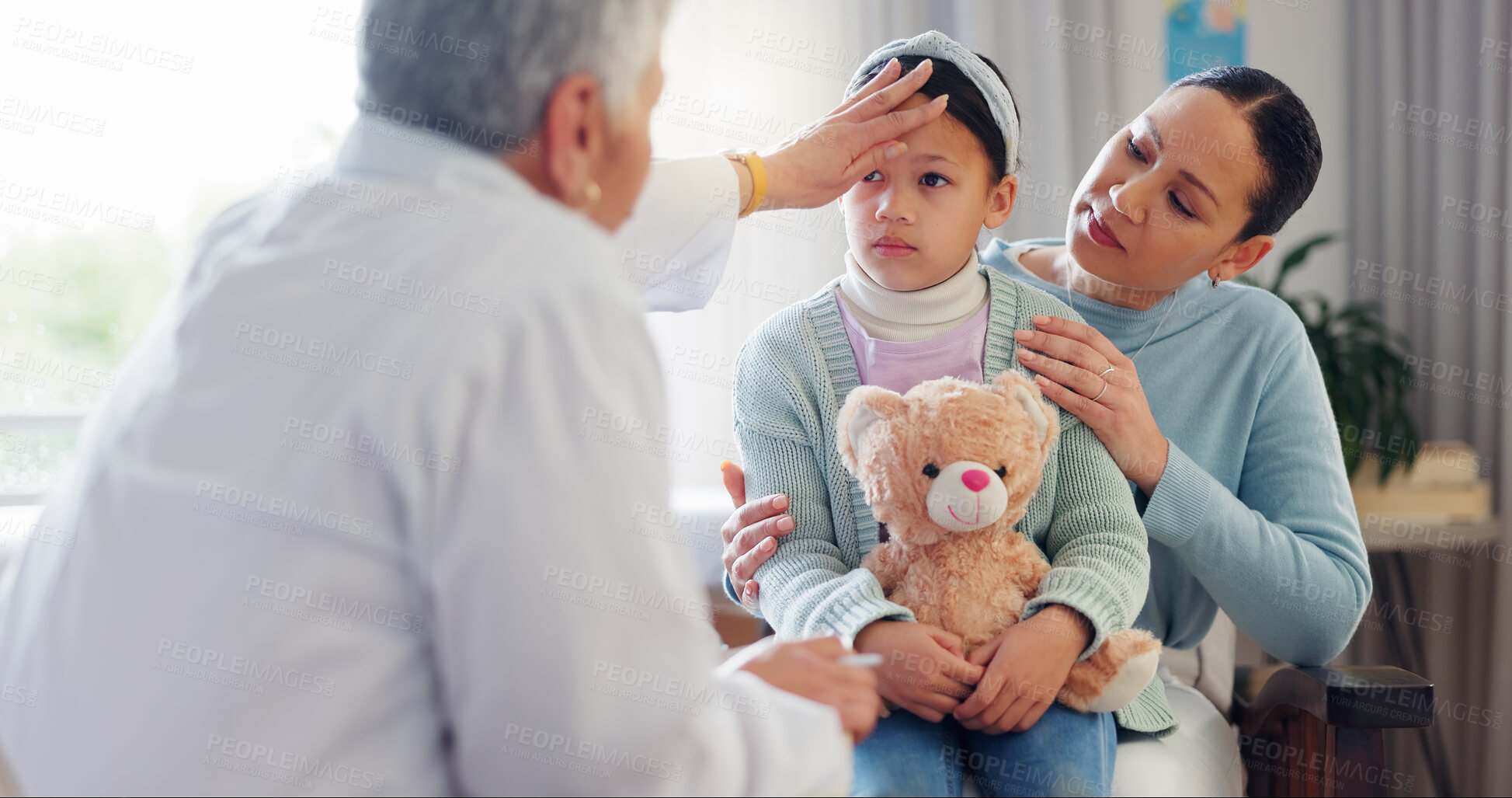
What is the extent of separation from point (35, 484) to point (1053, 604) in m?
2.87

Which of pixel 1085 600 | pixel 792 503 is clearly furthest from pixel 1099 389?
pixel 792 503

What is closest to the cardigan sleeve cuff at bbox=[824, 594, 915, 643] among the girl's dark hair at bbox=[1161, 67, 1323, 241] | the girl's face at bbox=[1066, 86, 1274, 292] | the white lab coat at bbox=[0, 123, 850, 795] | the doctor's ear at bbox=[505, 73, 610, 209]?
the white lab coat at bbox=[0, 123, 850, 795]

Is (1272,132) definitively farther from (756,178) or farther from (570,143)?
(570,143)

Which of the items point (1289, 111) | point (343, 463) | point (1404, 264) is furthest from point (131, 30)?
point (1404, 264)

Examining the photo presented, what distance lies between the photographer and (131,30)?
257cm

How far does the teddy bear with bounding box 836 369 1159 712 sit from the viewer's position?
1.13 metres

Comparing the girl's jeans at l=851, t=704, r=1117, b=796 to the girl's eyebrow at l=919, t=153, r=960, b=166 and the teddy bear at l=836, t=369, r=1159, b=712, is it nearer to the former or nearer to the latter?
the teddy bear at l=836, t=369, r=1159, b=712

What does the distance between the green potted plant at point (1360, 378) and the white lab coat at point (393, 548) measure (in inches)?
88.0

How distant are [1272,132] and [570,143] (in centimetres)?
114

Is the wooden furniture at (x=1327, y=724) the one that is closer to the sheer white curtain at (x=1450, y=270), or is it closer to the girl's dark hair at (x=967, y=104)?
the girl's dark hair at (x=967, y=104)

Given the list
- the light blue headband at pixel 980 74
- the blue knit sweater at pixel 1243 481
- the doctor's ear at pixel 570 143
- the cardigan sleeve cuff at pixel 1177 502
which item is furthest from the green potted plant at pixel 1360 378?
the doctor's ear at pixel 570 143

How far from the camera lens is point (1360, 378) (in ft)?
8.34

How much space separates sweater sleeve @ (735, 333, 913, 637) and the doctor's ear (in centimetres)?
58

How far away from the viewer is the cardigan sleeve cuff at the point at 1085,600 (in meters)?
1.14
